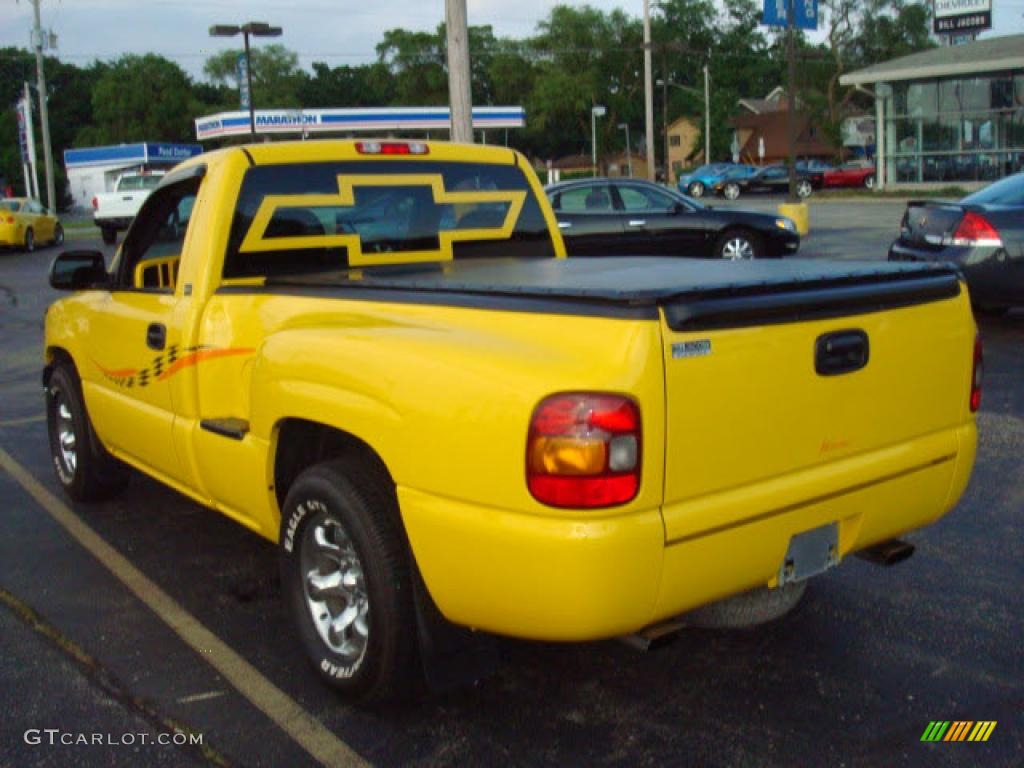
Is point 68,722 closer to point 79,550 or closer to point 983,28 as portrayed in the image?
point 79,550

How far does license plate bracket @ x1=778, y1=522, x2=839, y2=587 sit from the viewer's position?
3.29 m

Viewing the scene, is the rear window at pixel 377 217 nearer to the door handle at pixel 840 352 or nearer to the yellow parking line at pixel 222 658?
the yellow parking line at pixel 222 658

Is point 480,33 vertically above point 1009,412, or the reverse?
point 480,33

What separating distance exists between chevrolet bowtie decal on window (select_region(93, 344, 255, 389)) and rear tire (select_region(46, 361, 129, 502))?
0.69 meters

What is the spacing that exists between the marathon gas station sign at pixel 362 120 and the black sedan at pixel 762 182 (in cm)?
1467

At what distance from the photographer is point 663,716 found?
359cm

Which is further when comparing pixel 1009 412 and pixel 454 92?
pixel 454 92

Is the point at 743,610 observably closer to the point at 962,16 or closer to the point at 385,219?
the point at 385,219

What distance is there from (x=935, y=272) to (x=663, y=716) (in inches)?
64.9

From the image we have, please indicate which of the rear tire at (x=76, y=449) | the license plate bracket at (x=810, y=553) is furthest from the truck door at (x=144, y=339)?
the license plate bracket at (x=810, y=553)

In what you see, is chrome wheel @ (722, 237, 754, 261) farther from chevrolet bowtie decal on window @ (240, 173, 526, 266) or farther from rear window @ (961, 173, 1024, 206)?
chevrolet bowtie decal on window @ (240, 173, 526, 266)

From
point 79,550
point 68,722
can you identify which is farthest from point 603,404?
point 79,550

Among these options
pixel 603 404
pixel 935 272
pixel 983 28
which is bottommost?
pixel 603 404

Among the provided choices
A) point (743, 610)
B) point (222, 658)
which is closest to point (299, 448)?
point (222, 658)
